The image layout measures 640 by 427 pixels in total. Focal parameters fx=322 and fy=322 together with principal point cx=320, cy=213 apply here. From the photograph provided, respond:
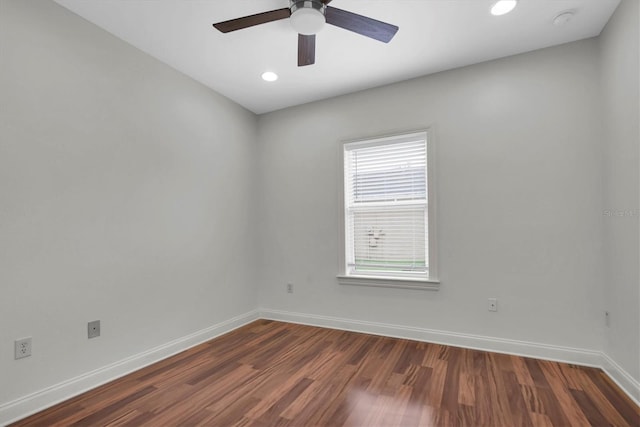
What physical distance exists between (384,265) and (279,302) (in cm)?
141

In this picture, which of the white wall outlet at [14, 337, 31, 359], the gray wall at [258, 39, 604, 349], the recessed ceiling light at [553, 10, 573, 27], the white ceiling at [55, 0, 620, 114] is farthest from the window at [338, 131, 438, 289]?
the white wall outlet at [14, 337, 31, 359]

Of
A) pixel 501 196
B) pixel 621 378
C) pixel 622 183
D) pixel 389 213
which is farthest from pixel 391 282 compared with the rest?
pixel 622 183

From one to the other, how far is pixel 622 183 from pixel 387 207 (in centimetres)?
185

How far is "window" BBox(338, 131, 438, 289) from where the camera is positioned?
3268 mm

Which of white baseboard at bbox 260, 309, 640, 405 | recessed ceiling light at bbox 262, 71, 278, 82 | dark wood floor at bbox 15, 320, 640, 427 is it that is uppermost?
recessed ceiling light at bbox 262, 71, 278, 82

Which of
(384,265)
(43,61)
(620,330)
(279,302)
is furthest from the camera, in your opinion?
(279,302)

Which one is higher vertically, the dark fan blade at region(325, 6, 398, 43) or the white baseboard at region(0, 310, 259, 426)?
the dark fan blade at region(325, 6, 398, 43)

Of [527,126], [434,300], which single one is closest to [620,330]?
[434,300]

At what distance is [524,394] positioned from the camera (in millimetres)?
2152

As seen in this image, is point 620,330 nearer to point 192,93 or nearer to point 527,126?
point 527,126

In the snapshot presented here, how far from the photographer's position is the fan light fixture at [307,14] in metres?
1.98

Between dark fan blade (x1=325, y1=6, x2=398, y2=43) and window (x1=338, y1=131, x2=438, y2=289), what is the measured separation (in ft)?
4.41

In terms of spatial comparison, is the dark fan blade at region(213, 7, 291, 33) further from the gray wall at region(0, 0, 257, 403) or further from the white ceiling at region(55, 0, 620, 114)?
the gray wall at region(0, 0, 257, 403)

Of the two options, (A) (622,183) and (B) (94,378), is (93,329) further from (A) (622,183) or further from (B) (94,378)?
(A) (622,183)
